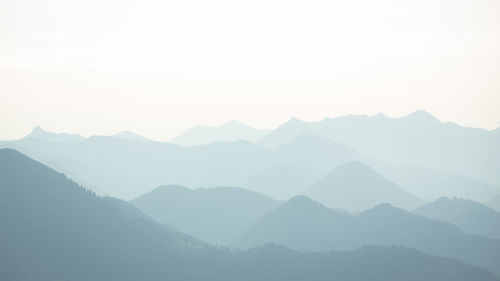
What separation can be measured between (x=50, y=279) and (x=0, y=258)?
1925 centimetres

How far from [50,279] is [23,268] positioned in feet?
34.6

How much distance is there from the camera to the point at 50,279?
199625mm

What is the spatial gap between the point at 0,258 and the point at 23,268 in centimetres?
876

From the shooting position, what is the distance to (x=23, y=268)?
200 metres

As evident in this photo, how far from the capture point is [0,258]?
19888 centimetres
